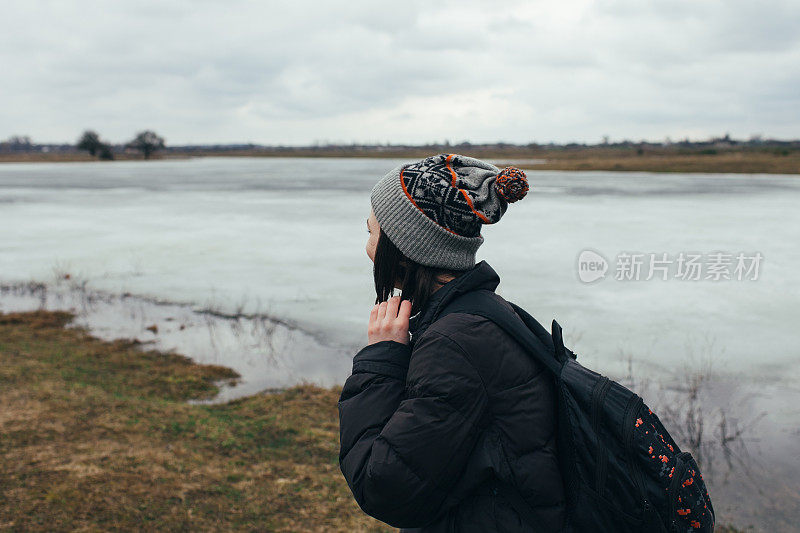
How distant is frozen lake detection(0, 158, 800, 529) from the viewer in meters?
7.41

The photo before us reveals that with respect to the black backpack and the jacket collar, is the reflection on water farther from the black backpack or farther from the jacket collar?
the black backpack

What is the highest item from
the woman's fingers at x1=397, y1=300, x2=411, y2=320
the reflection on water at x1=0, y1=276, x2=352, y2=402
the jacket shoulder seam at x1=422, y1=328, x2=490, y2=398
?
the woman's fingers at x1=397, y1=300, x2=411, y2=320

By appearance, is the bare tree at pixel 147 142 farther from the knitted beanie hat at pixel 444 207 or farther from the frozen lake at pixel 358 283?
the knitted beanie hat at pixel 444 207

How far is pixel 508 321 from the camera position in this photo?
59.7 inches

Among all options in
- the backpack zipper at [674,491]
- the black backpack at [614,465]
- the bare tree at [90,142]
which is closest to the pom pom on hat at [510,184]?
the black backpack at [614,465]

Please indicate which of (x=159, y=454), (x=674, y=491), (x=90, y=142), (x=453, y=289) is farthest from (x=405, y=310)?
(x=90, y=142)

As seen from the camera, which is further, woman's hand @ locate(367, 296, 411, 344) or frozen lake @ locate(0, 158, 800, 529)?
frozen lake @ locate(0, 158, 800, 529)

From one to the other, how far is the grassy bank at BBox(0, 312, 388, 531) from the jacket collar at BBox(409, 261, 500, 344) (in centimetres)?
297

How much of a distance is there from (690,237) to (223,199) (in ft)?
61.8

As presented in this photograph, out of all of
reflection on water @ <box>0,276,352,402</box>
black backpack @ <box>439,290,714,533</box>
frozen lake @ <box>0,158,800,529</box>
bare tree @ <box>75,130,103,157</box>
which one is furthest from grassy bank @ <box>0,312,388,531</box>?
bare tree @ <box>75,130,103,157</box>

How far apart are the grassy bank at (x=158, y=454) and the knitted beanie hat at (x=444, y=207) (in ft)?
9.96

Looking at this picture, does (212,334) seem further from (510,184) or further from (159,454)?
(510,184)

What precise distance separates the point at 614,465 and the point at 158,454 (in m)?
4.32

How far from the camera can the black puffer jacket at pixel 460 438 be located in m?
1.42
